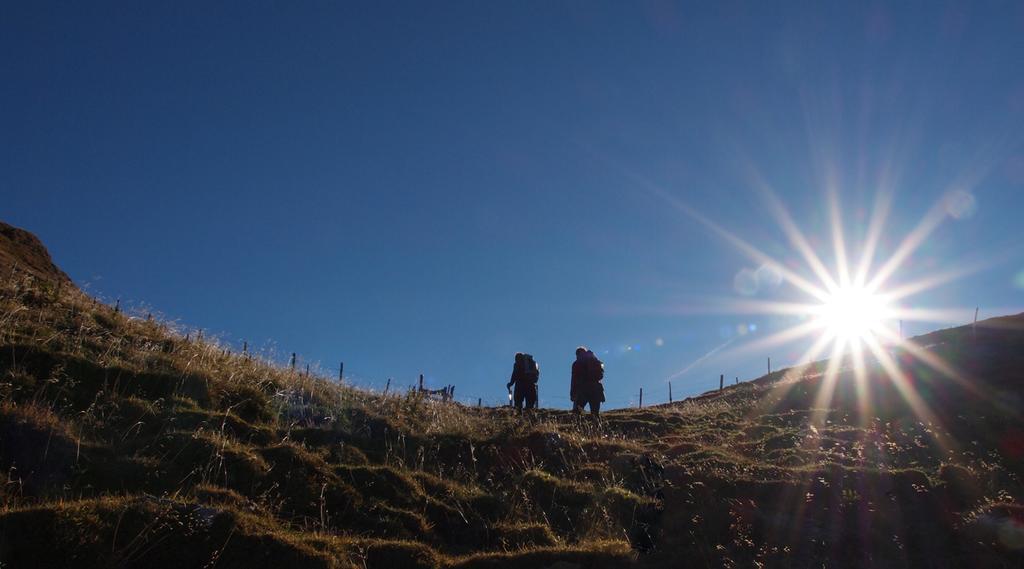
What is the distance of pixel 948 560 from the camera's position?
21.7 ft

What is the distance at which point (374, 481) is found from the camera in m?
7.71

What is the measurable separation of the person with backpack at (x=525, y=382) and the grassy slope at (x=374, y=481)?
20.3 ft

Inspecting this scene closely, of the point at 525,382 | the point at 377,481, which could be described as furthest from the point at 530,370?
the point at 377,481

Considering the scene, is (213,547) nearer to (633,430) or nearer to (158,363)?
(158,363)

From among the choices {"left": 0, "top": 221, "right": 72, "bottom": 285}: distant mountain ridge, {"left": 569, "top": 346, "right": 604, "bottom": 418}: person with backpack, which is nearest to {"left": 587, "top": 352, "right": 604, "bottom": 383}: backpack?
{"left": 569, "top": 346, "right": 604, "bottom": 418}: person with backpack

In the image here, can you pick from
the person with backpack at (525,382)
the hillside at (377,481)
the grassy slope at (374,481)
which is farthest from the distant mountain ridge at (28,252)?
the person with backpack at (525,382)

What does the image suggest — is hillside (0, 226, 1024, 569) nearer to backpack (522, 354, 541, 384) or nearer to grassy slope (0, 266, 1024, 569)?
grassy slope (0, 266, 1024, 569)

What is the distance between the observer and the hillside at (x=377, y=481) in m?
5.60

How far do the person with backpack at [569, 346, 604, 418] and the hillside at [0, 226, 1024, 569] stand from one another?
5.29m

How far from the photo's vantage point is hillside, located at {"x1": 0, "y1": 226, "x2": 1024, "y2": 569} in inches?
221

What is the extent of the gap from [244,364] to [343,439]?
143 inches

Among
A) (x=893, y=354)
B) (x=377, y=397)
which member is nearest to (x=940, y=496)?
(x=377, y=397)

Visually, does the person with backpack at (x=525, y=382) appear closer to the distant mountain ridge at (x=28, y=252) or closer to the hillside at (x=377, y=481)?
the hillside at (x=377, y=481)

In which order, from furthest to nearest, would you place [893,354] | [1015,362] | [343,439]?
[893,354], [1015,362], [343,439]
